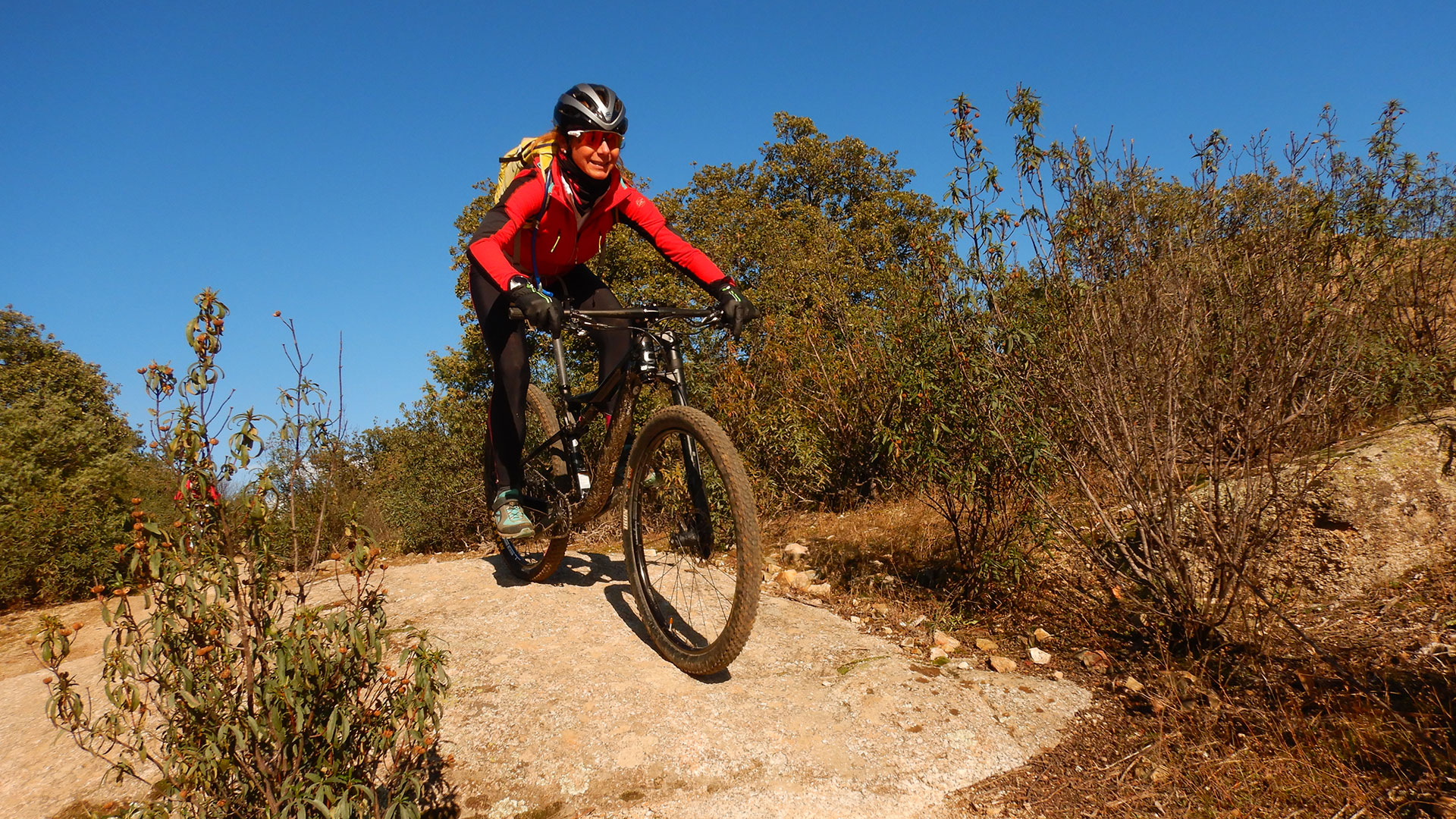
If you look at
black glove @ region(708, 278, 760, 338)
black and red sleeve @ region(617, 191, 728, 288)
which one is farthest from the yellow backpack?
black glove @ region(708, 278, 760, 338)

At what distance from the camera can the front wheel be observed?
2.84 meters

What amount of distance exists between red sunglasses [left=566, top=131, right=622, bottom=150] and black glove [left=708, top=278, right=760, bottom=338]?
935 mm

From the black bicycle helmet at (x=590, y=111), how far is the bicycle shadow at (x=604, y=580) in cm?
218

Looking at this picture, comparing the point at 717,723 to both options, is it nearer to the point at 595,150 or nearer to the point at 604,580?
the point at 604,580

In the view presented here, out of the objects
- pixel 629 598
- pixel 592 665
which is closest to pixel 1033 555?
pixel 629 598

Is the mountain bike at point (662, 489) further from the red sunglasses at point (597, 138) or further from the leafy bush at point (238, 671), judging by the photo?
the leafy bush at point (238, 671)

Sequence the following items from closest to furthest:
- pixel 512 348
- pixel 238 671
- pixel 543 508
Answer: pixel 238 671
pixel 512 348
pixel 543 508

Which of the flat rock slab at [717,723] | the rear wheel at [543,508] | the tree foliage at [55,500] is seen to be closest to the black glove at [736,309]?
the rear wheel at [543,508]

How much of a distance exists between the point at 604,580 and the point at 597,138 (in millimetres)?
2460

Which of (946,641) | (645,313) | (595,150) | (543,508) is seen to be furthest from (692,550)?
(595,150)

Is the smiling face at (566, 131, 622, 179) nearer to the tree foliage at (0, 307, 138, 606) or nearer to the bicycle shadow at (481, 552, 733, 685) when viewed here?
the bicycle shadow at (481, 552, 733, 685)

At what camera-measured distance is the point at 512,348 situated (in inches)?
150

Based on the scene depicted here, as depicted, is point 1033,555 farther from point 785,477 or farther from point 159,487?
Result: point 159,487

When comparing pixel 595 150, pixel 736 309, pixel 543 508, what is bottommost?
pixel 543 508
